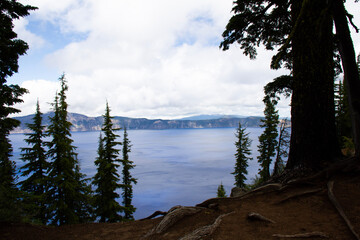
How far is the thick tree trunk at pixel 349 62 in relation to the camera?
4.11 meters

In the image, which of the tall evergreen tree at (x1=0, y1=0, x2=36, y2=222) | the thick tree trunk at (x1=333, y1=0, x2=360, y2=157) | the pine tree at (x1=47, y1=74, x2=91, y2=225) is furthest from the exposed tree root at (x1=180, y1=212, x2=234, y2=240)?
the pine tree at (x1=47, y1=74, x2=91, y2=225)

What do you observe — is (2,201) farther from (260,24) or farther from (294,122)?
(260,24)

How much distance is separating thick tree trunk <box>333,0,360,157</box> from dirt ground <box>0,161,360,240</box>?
1.57 metres

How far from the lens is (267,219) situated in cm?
395

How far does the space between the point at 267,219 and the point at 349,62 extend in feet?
12.6

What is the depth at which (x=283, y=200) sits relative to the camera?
4.73m

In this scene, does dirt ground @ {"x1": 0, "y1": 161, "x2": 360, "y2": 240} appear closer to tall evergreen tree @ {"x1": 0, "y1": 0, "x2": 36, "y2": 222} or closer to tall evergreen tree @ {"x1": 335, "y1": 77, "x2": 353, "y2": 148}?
tall evergreen tree @ {"x1": 0, "y1": 0, "x2": 36, "y2": 222}

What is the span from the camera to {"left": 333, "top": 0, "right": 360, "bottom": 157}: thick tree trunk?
13.5ft

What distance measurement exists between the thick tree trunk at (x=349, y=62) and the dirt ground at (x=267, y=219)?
157 cm

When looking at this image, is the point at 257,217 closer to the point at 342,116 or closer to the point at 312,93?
the point at 312,93

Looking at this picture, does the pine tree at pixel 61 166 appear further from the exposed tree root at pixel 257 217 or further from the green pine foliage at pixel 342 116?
the green pine foliage at pixel 342 116

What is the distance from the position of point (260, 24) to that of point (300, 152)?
188 inches

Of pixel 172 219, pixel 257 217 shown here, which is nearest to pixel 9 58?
pixel 172 219

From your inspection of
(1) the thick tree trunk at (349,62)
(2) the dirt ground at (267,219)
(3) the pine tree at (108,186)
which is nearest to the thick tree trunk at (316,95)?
(2) the dirt ground at (267,219)
